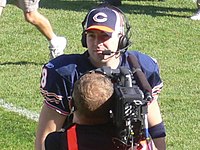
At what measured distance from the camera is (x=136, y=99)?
9.77ft

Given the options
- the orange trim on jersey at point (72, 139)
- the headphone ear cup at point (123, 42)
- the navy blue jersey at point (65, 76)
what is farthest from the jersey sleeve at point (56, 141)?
the headphone ear cup at point (123, 42)

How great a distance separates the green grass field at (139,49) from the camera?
644 cm

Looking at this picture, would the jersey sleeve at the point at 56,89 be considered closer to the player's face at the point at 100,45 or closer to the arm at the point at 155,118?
the player's face at the point at 100,45

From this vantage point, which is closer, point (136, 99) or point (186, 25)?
point (136, 99)

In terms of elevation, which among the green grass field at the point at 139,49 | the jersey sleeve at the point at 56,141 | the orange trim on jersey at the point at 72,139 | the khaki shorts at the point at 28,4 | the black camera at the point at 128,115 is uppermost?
the black camera at the point at 128,115

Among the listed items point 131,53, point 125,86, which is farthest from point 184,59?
point 125,86

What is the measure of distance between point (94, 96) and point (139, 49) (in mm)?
6135

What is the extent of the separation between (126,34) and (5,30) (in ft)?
21.0

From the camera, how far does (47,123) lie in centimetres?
389

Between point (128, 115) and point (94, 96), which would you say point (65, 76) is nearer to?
point (94, 96)

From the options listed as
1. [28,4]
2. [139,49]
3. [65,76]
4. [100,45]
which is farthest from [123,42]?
[139,49]

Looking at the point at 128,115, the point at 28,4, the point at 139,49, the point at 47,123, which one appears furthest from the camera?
the point at 139,49

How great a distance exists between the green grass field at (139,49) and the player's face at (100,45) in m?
2.36

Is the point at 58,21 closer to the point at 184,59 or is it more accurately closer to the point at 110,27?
the point at 184,59
